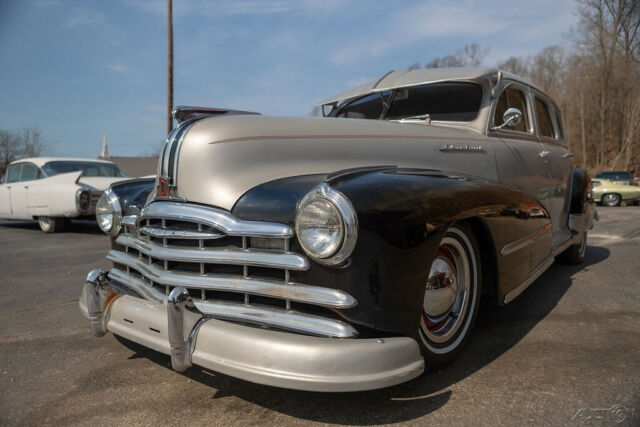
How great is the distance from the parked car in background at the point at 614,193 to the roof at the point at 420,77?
16405 mm

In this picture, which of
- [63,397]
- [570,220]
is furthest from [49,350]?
[570,220]

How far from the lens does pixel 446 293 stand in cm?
220

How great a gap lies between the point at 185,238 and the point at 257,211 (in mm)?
361

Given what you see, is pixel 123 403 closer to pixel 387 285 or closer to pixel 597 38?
pixel 387 285

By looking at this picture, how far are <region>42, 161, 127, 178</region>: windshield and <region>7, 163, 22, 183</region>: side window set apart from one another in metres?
0.88

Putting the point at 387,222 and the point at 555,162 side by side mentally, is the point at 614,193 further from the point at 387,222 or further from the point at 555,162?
the point at 387,222

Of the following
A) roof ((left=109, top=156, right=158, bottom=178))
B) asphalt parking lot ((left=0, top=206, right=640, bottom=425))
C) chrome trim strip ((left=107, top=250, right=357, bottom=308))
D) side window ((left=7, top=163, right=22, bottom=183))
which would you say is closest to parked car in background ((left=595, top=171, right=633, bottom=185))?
asphalt parking lot ((left=0, top=206, right=640, bottom=425))

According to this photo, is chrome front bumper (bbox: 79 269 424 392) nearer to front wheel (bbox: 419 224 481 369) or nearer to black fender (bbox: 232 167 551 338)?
black fender (bbox: 232 167 551 338)

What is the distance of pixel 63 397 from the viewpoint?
6.75 ft

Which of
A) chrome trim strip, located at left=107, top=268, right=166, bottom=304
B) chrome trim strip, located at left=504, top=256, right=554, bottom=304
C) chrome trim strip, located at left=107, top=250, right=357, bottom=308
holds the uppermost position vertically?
chrome trim strip, located at left=107, top=250, right=357, bottom=308

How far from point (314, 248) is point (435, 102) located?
2.13m

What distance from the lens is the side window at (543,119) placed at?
409cm

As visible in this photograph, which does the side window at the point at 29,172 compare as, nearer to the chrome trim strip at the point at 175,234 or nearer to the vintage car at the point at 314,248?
the vintage car at the point at 314,248

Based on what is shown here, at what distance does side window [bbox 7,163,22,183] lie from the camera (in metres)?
9.22
